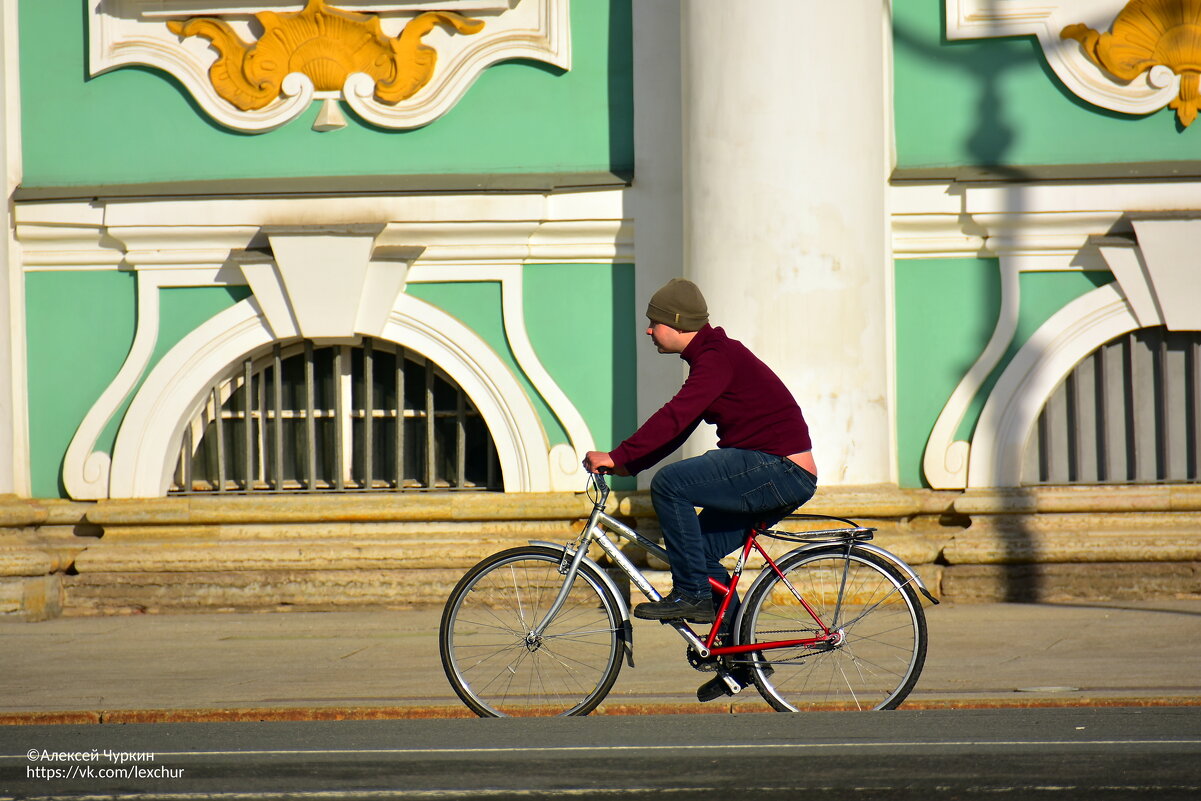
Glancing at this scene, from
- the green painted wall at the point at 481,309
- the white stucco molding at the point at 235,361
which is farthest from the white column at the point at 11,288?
the green painted wall at the point at 481,309

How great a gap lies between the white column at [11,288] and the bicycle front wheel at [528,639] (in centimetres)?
530

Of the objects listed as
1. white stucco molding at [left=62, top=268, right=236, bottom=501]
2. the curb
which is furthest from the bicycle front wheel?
white stucco molding at [left=62, top=268, right=236, bottom=501]

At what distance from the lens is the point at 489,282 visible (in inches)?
397

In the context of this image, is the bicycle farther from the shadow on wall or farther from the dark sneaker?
the shadow on wall

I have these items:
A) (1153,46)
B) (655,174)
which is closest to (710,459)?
(655,174)

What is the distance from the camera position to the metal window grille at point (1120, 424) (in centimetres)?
989

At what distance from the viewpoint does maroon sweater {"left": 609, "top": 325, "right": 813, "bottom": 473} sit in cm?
586

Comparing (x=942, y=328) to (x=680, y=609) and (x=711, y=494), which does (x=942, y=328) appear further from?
(x=680, y=609)

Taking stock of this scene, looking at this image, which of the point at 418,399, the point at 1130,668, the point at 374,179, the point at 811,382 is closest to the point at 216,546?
the point at 418,399

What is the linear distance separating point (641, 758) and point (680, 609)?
89cm

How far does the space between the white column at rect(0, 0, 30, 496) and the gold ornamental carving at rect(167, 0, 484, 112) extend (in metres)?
1.62

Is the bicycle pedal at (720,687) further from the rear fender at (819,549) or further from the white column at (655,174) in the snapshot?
the white column at (655,174)

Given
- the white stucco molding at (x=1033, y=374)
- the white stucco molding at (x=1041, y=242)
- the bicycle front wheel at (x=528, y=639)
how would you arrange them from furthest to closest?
the white stucco molding at (x=1033, y=374)
the white stucco molding at (x=1041, y=242)
the bicycle front wheel at (x=528, y=639)

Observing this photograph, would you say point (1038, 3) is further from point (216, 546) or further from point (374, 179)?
point (216, 546)
